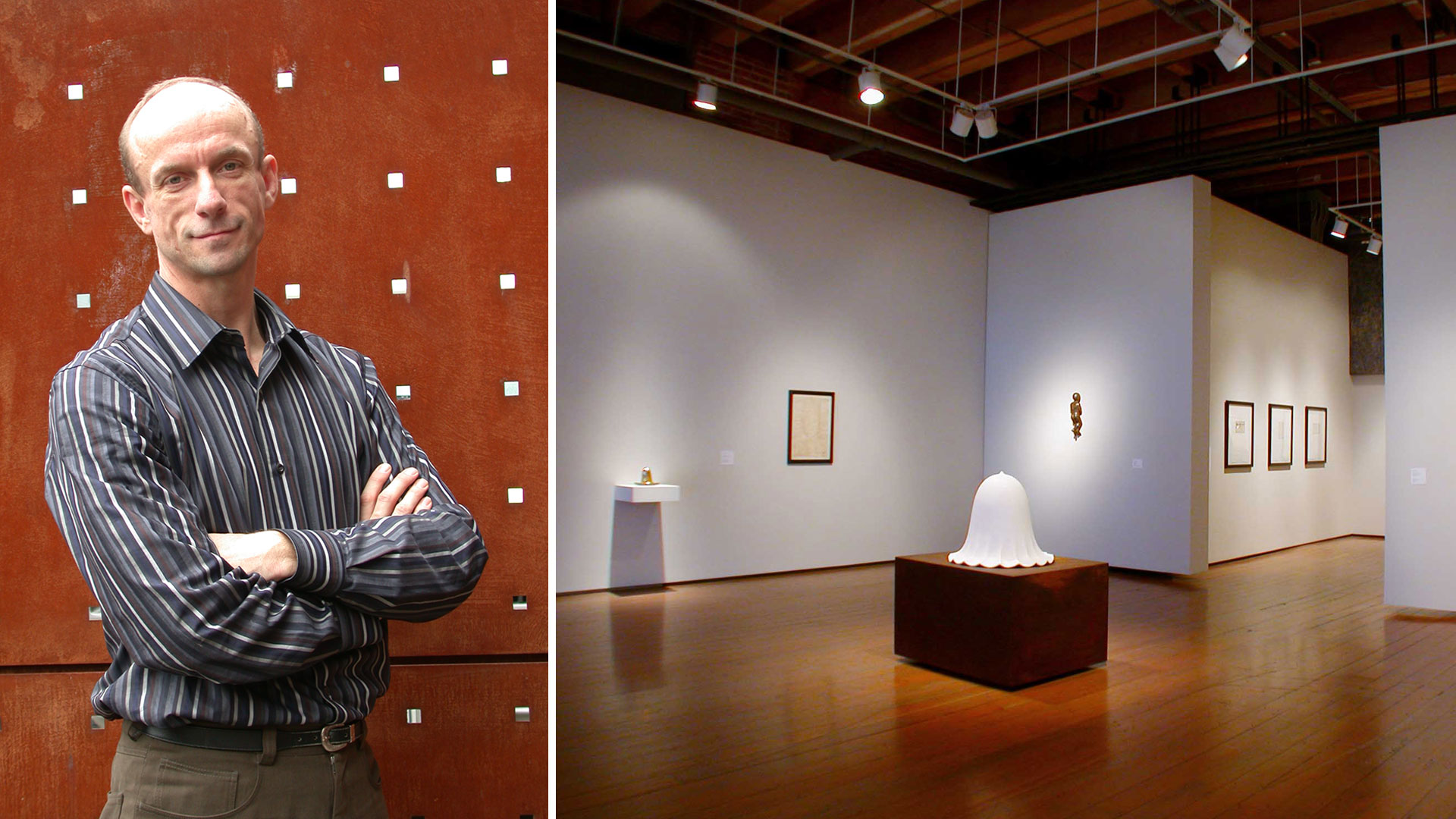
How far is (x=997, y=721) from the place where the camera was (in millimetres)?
5242

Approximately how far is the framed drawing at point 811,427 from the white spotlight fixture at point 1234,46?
5169 mm

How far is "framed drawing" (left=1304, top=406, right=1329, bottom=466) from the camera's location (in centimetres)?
1438

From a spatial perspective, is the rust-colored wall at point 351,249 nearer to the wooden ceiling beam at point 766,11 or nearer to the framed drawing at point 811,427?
the wooden ceiling beam at point 766,11

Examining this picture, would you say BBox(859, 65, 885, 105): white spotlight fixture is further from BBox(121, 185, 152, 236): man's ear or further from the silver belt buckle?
the silver belt buckle

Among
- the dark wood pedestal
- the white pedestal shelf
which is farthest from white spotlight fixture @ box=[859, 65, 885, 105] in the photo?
the dark wood pedestal

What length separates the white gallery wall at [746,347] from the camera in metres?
9.22

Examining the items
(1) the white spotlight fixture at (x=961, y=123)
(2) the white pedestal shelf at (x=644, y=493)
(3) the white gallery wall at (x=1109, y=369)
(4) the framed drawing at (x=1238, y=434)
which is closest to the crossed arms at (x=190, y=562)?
(2) the white pedestal shelf at (x=644, y=493)

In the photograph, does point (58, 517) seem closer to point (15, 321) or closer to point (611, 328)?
point (15, 321)

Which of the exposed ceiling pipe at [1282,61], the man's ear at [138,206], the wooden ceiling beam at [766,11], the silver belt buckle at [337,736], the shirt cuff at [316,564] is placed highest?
the wooden ceiling beam at [766,11]

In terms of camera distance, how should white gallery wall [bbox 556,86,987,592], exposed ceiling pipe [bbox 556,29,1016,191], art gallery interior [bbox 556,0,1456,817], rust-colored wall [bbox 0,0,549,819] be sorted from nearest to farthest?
rust-colored wall [bbox 0,0,549,819], art gallery interior [bbox 556,0,1456,817], exposed ceiling pipe [bbox 556,29,1016,191], white gallery wall [bbox 556,86,987,592]

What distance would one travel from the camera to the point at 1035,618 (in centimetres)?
596

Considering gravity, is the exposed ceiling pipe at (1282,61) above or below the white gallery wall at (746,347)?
above

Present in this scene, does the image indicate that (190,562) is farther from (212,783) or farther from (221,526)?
(212,783)

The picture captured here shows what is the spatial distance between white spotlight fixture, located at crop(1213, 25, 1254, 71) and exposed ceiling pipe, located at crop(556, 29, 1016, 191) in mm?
3075
